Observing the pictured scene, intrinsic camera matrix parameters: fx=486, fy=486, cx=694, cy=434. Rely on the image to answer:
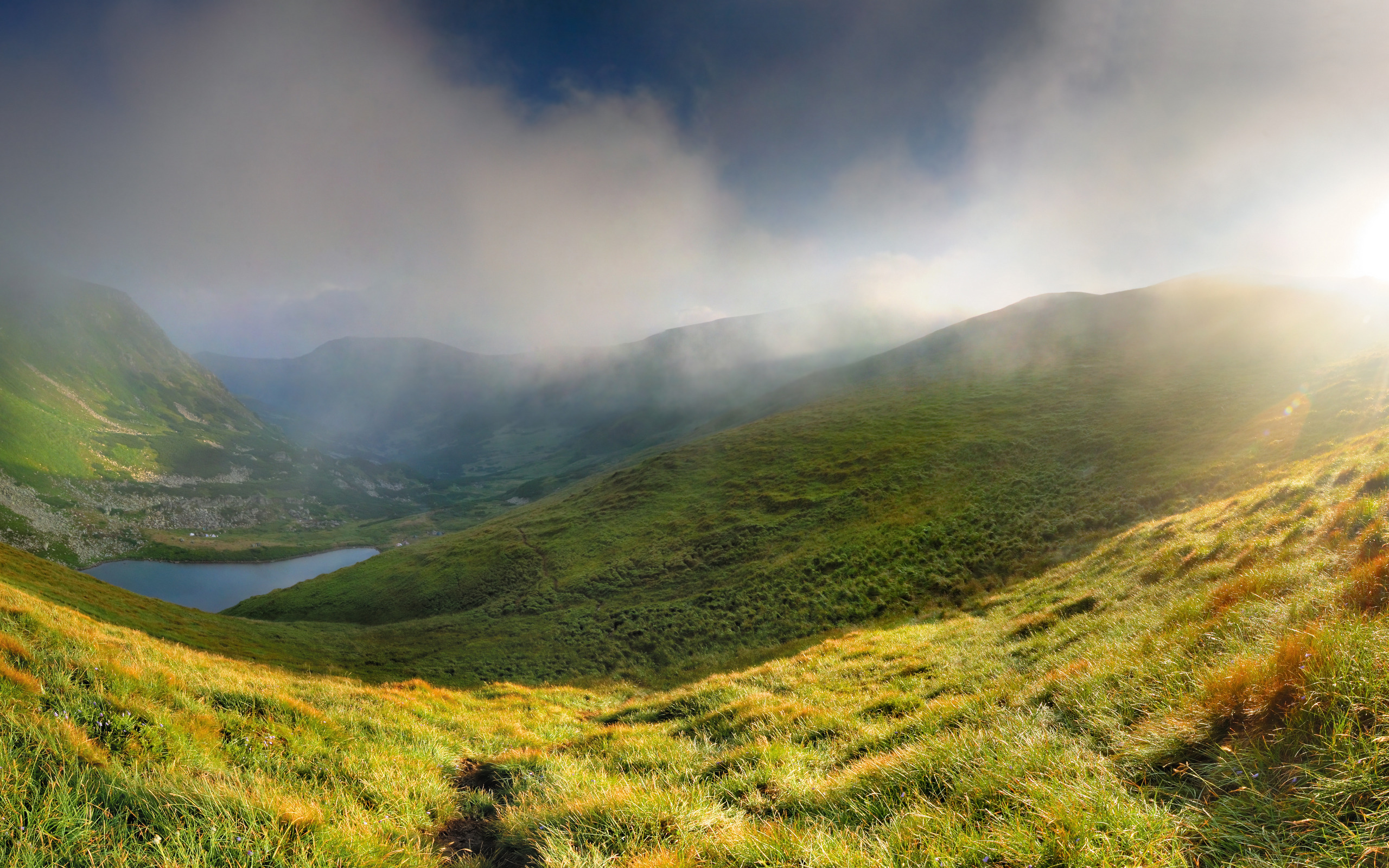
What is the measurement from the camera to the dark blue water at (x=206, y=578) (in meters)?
121

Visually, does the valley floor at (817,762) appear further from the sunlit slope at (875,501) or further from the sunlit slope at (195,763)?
the sunlit slope at (875,501)

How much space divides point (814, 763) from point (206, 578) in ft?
633

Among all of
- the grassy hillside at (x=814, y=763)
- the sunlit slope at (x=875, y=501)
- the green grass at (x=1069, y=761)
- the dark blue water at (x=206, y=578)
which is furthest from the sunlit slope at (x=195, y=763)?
the dark blue water at (x=206, y=578)

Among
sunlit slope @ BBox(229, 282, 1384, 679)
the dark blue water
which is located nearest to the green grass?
sunlit slope @ BBox(229, 282, 1384, 679)

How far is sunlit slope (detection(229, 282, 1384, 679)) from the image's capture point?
41500mm

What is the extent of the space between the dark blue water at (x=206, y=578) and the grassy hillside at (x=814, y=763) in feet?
497

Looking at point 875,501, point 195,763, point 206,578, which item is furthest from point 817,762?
point 206,578

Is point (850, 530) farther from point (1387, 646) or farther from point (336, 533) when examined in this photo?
point (336, 533)

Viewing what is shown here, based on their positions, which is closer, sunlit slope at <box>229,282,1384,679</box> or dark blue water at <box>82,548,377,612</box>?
sunlit slope at <box>229,282,1384,679</box>

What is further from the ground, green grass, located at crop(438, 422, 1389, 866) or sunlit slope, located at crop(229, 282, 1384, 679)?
green grass, located at crop(438, 422, 1389, 866)

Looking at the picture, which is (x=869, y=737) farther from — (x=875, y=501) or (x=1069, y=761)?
(x=875, y=501)

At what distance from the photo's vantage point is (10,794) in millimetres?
3146

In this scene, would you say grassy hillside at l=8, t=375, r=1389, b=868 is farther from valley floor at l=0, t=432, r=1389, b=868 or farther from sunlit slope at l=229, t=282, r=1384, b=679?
sunlit slope at l=229, t=282, r=1384, b=679

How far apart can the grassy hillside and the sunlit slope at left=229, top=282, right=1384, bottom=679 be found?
30339 millimetres
